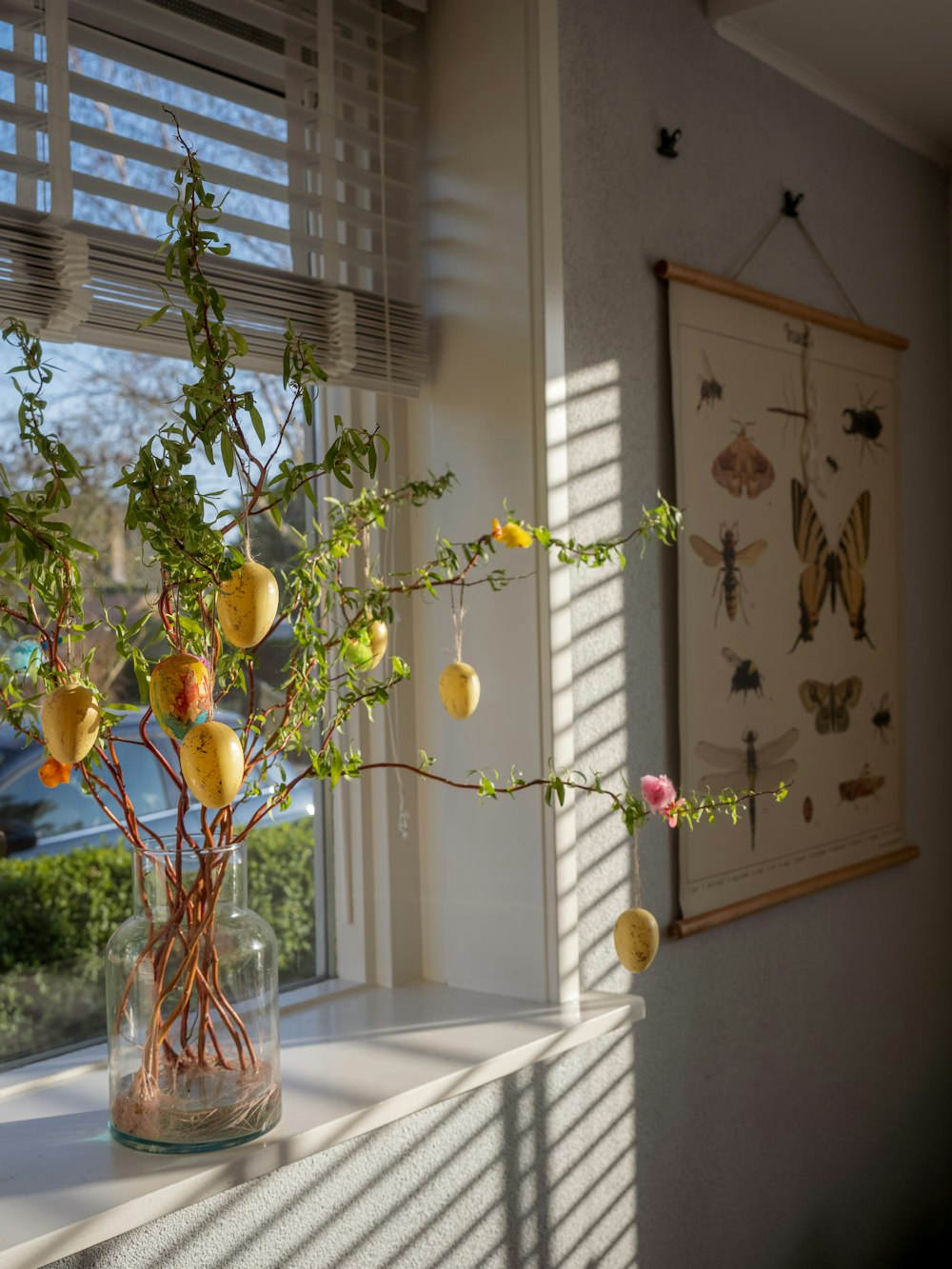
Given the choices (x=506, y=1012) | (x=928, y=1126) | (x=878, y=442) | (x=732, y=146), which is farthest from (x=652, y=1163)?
(x=732, y=146)

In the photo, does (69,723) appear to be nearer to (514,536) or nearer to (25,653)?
(25,653)

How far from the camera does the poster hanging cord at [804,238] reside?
209 centimetres

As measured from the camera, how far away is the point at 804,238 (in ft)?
7.34

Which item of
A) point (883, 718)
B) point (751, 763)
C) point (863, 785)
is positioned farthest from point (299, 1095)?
point (883, 718)

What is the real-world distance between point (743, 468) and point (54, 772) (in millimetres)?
1289

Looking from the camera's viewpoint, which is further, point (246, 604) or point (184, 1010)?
point (184, 1010)

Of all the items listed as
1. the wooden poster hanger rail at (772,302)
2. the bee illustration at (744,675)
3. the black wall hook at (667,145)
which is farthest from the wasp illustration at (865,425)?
the black wall hook at (667,145)

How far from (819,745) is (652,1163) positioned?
782 millimetres

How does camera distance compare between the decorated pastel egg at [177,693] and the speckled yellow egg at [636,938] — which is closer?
the decorated pastel egg at [177,693]

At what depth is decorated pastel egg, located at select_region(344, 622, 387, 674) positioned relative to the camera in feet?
4.12

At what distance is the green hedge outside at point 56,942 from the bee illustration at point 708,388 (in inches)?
42.6

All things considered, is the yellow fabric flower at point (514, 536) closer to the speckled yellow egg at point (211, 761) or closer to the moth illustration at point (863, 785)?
the speckled yellow egg at point (211, 761)

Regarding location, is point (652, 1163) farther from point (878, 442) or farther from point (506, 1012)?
point (878, 442)

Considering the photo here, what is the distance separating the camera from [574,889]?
1.66 metres
